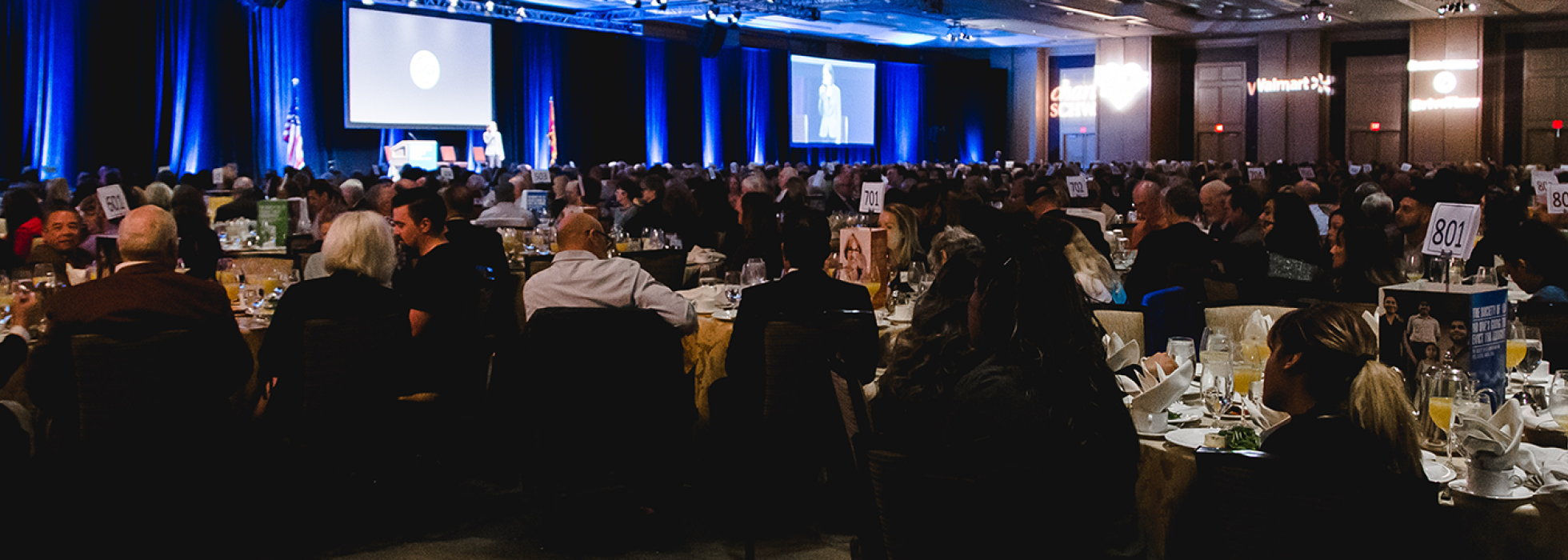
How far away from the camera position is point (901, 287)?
18.4ft

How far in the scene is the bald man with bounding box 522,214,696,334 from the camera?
4.24m

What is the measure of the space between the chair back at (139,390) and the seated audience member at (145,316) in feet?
0.09

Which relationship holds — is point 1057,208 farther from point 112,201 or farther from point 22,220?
point 22,220

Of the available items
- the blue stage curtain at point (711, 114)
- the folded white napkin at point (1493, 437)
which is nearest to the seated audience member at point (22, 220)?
the folded white napkin at point (1493, 437)

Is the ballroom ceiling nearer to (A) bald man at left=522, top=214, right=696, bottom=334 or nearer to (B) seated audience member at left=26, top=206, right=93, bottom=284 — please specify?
(B) seated audience member at left=26, top=206, right=93, bottom=284

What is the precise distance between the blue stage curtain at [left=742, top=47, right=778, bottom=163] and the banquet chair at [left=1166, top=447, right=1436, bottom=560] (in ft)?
78.3

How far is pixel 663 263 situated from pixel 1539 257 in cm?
378

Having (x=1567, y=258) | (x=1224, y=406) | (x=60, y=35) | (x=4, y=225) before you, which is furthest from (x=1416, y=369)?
(x=60, y=35)

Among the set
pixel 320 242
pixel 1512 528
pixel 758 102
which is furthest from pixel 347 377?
pixel 758 102

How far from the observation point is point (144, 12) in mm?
14992

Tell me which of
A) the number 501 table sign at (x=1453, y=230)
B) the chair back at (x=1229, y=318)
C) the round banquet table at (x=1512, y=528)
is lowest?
the round banquet table at (x=1512, y=528)

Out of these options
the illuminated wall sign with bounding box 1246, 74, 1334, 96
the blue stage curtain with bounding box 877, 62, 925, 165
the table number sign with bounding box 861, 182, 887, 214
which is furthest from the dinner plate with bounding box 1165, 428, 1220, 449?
the blue stage curtain with bounding box 877, 62, 925, 165

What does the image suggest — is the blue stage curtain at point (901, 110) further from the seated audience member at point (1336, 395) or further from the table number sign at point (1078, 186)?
the seated audience member at point (1336, 395)

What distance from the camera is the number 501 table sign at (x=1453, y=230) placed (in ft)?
13.6
